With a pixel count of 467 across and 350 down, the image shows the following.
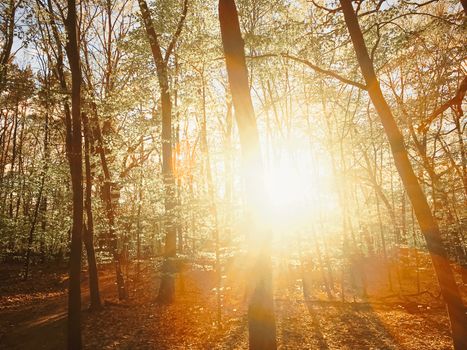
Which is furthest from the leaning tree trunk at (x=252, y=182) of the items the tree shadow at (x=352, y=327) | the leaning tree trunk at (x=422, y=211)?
the tree shadow at (x=352, y=327)

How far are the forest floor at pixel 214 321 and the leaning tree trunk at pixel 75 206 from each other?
1228 millimetres

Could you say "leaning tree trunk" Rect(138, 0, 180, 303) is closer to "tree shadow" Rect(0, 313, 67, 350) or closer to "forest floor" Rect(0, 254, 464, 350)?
"forest floor" Rect(0, 254, 464, 350)

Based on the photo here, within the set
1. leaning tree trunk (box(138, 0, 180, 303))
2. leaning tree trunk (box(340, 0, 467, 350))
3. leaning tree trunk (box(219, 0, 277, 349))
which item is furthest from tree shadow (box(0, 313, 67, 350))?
leaning tree trunk (box(340, 0, 467, 350))

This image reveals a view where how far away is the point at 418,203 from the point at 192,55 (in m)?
7.31

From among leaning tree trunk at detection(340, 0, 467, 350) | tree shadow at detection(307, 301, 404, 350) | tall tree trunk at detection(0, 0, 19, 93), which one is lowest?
tree shadow at detection(307, 301, 404, 350)

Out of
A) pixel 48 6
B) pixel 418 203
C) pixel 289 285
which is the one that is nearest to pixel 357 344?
pixel 418 203

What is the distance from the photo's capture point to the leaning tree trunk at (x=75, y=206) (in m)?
7.32

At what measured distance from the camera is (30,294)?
48.9 ft

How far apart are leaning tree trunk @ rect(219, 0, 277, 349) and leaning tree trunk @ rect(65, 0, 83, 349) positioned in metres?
4.62

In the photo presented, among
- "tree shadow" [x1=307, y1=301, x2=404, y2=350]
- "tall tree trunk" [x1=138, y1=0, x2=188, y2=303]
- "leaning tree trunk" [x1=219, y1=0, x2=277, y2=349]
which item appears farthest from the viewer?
"tall tree trunk" [x1=138, y1=0, x2=188, y2=303]

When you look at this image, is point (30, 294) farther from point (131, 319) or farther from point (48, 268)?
point (131, 319)

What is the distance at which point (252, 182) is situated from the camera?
5.23m

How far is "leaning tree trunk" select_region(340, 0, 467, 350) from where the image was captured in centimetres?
603

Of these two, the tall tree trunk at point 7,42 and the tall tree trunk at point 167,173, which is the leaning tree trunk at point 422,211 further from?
the tall tree trunk at point 7,42
